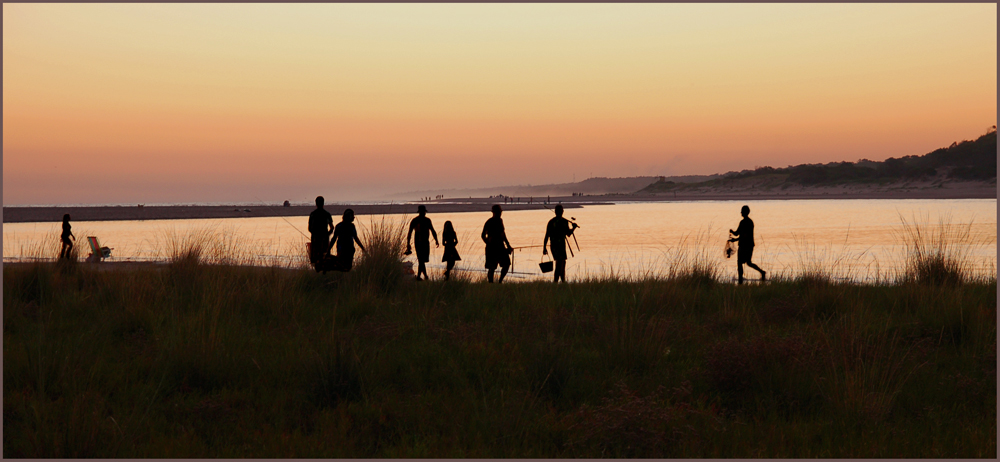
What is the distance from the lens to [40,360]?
614 cm

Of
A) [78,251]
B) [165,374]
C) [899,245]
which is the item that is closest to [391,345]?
[165,374]

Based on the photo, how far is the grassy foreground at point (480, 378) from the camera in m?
5.38

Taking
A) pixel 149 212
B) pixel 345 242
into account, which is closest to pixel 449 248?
pixel 345 242

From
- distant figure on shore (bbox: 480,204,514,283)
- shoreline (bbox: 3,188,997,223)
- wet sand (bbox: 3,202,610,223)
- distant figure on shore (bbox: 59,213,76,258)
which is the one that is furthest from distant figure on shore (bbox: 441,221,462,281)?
wet sand (bbox: 3,202,610,223)

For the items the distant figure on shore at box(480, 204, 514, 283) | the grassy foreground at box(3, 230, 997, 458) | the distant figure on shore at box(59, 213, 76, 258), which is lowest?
the grassy foreground at box(3, 230, 997, 458)

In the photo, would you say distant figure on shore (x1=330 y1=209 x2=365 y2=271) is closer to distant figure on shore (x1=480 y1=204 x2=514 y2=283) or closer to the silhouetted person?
the silhouetted person

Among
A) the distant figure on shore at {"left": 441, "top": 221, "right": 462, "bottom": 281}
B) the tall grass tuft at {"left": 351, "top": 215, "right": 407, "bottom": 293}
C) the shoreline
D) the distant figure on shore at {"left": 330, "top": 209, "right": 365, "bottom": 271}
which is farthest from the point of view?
the shoreline

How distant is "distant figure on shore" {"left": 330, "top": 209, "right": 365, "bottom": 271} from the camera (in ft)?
37.6

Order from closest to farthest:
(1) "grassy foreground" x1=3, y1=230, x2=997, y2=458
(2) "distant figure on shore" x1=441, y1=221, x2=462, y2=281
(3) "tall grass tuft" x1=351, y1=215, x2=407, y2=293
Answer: (1) "grassy foreground" x1=3, y1=230, x2=997, y2=458
(3) "tall grass tuft" x1=351, y1=215, x2=407, y2=293
(2) "distant figure on shore" x1=441, y1=221, x2=462, y2=281

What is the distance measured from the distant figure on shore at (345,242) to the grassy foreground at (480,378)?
45.2 inches

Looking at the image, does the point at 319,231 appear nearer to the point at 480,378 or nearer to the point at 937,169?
the point at 480,378

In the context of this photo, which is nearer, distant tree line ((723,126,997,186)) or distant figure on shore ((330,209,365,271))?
distant figure on shore ((330,209,365,271))

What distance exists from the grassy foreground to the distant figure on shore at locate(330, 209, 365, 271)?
1.15 m

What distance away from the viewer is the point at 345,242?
39.3ft
